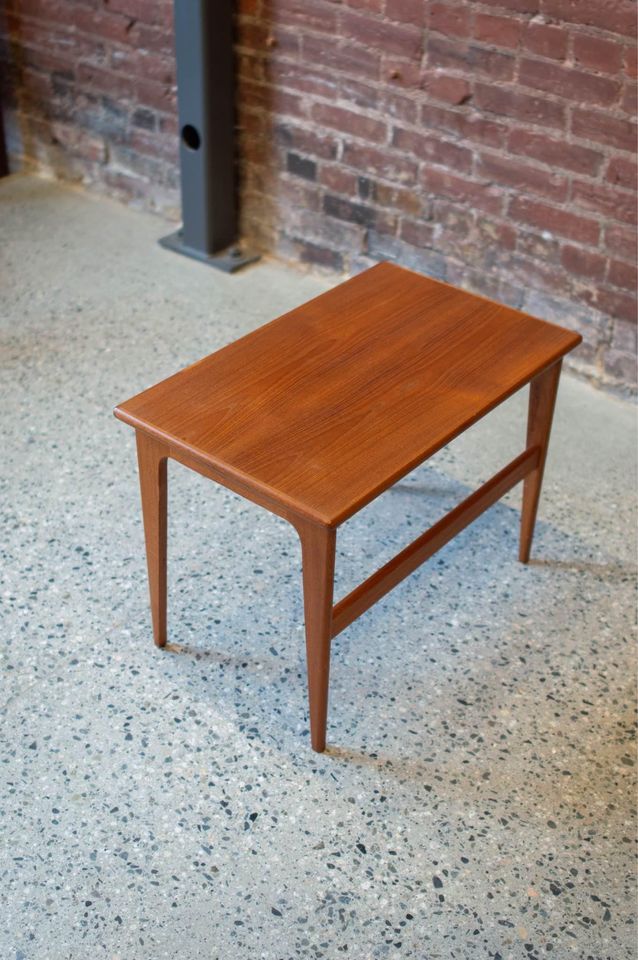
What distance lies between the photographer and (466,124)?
9.48 ft

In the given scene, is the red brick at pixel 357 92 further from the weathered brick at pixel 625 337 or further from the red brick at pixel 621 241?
the weathered brick at pixel 625 337

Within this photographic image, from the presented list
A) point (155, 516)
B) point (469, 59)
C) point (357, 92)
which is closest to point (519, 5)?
point (469, 59)

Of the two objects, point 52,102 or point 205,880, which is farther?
point 52,102

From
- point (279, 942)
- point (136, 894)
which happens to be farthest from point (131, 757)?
point (279, 942)

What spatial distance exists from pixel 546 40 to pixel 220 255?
121 cm

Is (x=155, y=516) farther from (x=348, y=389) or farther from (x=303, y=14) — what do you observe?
(x=303, y=14)

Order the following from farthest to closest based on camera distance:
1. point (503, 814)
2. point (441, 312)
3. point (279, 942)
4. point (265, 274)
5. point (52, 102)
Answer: point (52, 102) < point (265, 274) < point (441, 312) < point (503, 814) < point (279, 942)

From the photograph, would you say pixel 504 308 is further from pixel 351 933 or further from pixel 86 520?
pixel 351 933

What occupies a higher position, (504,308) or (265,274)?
(504,308)

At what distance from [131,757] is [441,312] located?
A: 990 mm

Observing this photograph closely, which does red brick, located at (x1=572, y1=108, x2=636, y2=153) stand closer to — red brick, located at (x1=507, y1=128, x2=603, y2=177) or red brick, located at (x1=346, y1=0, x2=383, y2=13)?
red brick, located at (x1=507, y1=128, x2=603, y2=177)

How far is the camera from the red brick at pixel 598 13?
2508mm

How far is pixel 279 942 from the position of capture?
178 cm

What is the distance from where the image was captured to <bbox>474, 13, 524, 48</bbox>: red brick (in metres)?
2.69
